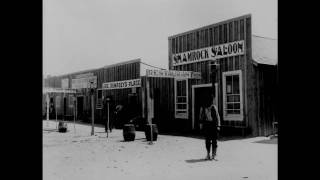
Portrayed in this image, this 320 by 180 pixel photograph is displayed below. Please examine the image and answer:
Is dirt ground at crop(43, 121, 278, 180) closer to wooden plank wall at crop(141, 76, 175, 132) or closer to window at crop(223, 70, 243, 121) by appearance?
window at crop(223, 70, 243, 121)

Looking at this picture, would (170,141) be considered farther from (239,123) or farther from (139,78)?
(139,78)

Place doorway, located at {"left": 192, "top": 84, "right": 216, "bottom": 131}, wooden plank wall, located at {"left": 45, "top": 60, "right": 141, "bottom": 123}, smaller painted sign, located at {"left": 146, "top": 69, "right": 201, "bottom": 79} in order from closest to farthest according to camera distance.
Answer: smaller painted sign, located at {"left": 146, "top": 69, "right": 201, "bottom": 79} → doorway, located at {"left": 192, "top": 84, "right": 216, "bottom": 131} → wooden plank wall, located at {"left": 45, "top": 60, "right": 141, "bottom": 123}

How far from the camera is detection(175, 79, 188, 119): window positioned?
18.0 meters

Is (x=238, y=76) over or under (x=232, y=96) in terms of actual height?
over

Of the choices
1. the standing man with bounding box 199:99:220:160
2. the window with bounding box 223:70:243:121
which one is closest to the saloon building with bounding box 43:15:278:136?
the window with bounding box 223:70:243:121

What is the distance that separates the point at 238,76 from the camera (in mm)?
15219

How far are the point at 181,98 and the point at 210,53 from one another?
3129mm

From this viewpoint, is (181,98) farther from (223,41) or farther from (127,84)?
(127,84)

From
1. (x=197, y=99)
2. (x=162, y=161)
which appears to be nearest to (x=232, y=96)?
(x=197, y=99)

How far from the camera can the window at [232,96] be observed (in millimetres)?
15000
